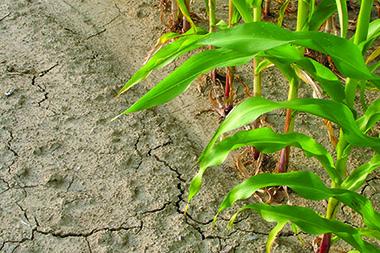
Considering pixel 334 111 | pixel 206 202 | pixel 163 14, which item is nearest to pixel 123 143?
pixel 206 202

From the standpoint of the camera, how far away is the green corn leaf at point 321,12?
1.96 m

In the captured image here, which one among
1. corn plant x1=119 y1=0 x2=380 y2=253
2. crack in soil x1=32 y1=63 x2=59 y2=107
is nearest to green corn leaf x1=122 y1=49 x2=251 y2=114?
corn plant x1=119 y1=0 x2=380 y2=253

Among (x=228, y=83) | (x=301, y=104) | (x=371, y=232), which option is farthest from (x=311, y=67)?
(x=228, y=83)

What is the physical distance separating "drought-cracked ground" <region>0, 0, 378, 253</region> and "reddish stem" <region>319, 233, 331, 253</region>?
7.5 inches

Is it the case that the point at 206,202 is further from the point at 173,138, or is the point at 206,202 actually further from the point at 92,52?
the point at 92,52

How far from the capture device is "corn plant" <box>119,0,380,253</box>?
1403 mm

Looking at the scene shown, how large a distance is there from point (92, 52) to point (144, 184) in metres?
0.94

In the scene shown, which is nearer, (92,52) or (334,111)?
(334,111)

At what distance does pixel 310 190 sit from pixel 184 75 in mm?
465

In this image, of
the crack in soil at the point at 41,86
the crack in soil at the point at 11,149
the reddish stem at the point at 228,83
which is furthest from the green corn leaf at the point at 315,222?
the crack in soil at the point at 41,86

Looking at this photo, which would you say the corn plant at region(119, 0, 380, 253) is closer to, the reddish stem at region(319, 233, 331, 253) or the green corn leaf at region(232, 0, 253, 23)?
the reddish stem at region(319, 233, 331, 253)

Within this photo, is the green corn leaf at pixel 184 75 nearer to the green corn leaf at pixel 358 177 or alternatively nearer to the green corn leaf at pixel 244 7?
the green corn leaf at pixel 358 177

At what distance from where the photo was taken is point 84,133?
2662mm

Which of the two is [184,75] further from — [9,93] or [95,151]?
[9,93]
